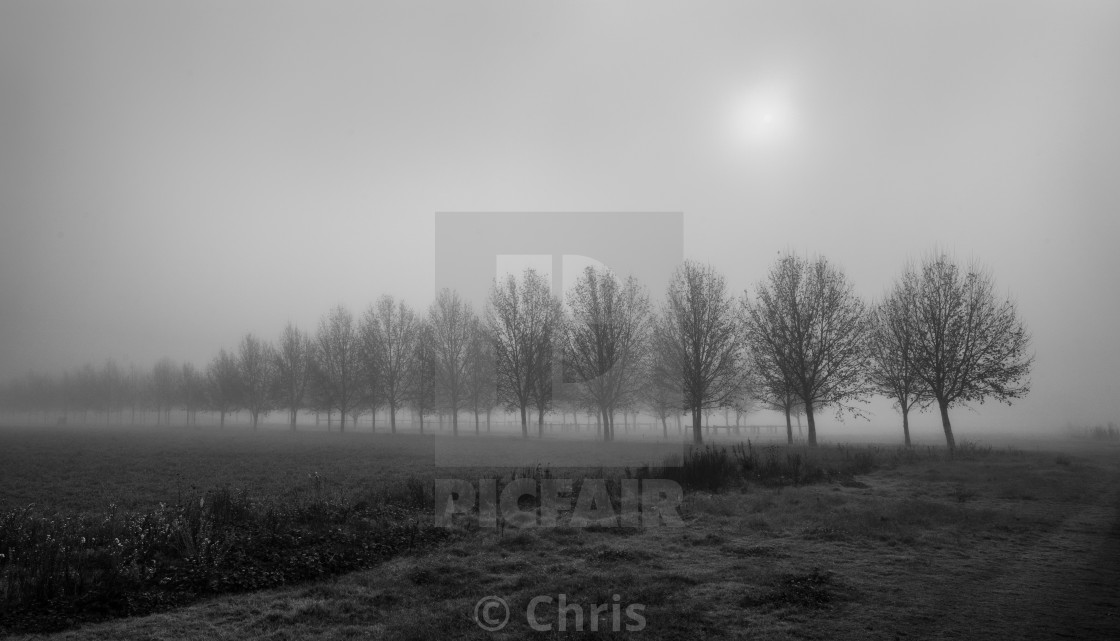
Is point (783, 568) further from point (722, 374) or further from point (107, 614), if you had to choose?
point (722, 374)

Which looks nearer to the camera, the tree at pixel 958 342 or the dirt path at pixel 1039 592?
the dirt path at pixel 1039 592

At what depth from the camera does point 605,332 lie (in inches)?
1577

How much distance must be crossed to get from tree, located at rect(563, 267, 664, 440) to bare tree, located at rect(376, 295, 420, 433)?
65.6ft

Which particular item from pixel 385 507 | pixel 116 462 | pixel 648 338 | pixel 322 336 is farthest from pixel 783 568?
pixel 322 336

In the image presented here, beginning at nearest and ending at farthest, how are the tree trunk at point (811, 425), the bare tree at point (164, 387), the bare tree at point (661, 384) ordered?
the tree trunk at point (811, 425), the bare tree at point (661, 384), the bare tree at point (164, 387)

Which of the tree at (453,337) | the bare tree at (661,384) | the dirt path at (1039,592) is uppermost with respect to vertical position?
the tree at (453,337)

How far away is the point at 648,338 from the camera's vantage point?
40.8m

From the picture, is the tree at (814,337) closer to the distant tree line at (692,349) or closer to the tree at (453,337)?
the distant tree line at (692,349)

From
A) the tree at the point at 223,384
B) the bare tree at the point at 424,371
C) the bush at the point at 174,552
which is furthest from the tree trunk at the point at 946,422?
the tree at the point at 223,384

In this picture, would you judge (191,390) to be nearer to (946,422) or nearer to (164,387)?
(164,387)

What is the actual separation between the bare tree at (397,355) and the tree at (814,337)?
32166 millimetres

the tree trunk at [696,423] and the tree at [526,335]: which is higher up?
the tree at [526,335]

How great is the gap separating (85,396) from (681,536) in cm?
12609

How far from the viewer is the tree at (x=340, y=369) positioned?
192 feet
